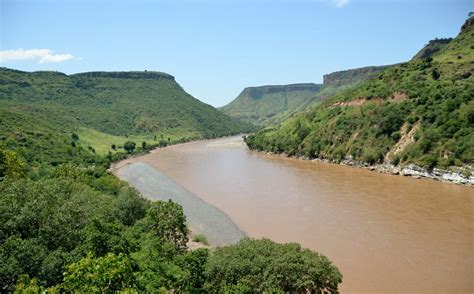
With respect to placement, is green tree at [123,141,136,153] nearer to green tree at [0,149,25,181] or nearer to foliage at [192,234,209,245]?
green tree at [0,149,25,181]

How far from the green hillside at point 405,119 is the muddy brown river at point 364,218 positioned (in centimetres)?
646

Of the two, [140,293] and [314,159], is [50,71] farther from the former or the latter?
[140,293]

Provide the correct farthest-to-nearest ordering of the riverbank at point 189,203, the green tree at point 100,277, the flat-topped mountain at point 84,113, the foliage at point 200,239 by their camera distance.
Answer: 1. the flat-topped mountain at point 84,113
2. the riverbank at point 189,203
3. the foliage at point 200,239
4. the green tree at point 100,277

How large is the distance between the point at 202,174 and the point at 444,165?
47.2 m

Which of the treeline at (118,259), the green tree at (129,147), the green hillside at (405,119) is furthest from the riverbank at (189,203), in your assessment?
the green hillside at (405,119)

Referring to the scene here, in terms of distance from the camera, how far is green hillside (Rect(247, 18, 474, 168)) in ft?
223

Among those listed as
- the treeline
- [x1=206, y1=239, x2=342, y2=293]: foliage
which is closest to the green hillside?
[x1=206, y1=239, x2=342, y2=293]: foliage

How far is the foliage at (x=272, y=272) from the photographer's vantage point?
21.0 m

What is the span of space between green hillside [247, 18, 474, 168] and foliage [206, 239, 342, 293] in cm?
5024

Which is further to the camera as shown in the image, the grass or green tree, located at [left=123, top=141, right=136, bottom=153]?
green tree, located at [left=123, top=141, right=136, bottom=153]

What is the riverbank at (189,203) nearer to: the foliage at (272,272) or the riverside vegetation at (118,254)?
the riverside vegetation at (118,254)

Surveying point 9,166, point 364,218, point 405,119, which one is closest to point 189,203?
point 9,166

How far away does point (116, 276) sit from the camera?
14977 mm

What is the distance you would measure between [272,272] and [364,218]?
27.0 m
